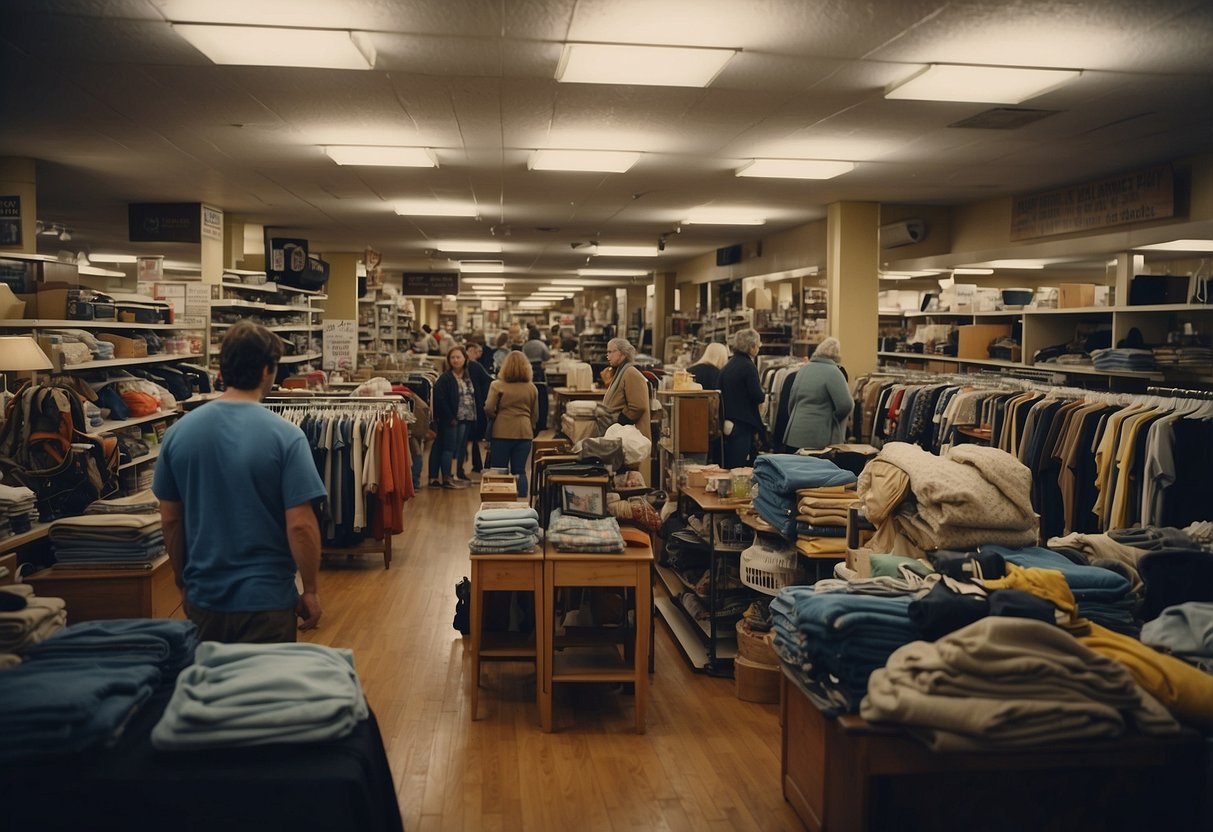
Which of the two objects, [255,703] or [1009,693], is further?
[1009,693]

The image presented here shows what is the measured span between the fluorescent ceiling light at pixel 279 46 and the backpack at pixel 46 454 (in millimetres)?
2028

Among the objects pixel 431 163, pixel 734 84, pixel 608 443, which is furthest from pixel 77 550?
pixel 431 163

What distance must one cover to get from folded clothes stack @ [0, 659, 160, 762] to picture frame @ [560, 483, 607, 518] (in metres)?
3.00

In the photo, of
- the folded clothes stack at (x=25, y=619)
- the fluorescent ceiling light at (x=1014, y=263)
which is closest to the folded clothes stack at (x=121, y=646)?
the folded clothes stack at (x=25, y=619)

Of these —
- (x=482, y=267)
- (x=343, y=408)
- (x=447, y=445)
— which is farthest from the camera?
(x=482, y=267)

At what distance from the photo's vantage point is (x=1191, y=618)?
2990 mm

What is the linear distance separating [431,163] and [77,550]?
15.9ft

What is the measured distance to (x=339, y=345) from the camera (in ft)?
50.4

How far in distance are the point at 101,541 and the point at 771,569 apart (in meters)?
3.32

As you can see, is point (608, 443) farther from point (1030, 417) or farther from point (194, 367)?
point (194, 367)

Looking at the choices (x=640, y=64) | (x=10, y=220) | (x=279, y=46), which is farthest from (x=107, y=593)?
(x=10, y=220)

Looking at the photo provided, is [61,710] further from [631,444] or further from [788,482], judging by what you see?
[631,444]

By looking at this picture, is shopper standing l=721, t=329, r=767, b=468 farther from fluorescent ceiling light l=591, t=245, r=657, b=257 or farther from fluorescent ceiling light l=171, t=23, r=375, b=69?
fluorescent ceiling light l=591, t=245, r=657, b=257

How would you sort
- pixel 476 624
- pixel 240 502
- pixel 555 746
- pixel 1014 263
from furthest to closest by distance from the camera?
pixel 1014 263, pixel 476 624, pixel 555 746, pixel 240 502
